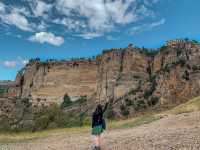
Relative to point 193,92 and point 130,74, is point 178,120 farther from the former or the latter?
point 130,74

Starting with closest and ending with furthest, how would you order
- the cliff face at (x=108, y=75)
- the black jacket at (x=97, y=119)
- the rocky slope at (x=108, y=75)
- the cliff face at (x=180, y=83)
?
the black jacket at (x=97, y=119) → the cliff face at (x=180, y=83) → the rocky slope at (x=108, y=75) → the cliff face at (x=108, y=75)

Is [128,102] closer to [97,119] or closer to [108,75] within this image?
[97,119]

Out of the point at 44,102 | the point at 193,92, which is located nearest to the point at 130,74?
the point at 44,102

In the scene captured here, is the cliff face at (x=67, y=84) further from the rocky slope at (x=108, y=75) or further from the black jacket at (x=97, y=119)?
the black jacket at (x=97, y=119)

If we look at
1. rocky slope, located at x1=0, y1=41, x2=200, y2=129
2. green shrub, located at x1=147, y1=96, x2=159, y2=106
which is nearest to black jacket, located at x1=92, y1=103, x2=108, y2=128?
green shrub, located at x1=147, y1=96, x2=159, y2=106

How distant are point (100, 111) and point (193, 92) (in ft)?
124

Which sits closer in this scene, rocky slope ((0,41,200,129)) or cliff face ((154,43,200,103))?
cliff face ((154,43,200,103))

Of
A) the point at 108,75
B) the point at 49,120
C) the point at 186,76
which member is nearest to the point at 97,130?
the point at 49,120

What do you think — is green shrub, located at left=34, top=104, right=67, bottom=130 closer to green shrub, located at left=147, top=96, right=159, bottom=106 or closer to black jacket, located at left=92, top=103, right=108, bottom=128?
green shrub, located at left=147, top=96, right=159, bottom=106

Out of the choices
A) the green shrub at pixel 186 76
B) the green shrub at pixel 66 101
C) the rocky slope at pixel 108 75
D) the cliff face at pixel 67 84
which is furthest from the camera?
the cliff face at pixel 67 84

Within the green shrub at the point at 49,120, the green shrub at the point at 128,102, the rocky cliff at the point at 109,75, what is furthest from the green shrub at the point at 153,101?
the green shrub at the point at 49,120

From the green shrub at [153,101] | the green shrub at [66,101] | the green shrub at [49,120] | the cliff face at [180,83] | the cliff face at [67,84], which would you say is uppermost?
the cliff face at [67,84]

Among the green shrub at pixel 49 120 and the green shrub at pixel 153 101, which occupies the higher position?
the green shrub at pixel 153 101

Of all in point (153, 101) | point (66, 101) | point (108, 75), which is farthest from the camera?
point (66, 101)
